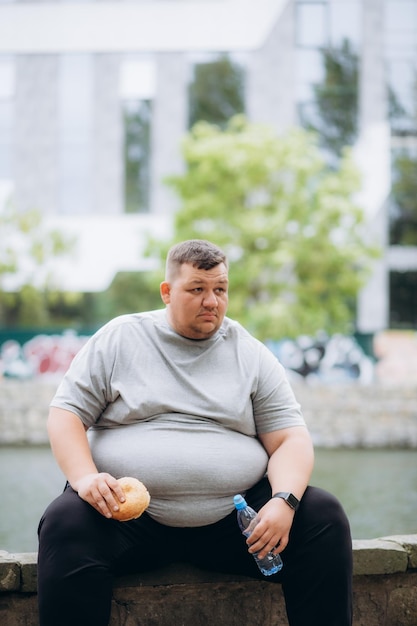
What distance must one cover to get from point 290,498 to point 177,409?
1.36 ft

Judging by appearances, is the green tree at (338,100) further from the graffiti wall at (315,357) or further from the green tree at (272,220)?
the graffiti wall at (315,357)

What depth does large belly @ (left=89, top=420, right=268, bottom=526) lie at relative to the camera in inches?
94.2

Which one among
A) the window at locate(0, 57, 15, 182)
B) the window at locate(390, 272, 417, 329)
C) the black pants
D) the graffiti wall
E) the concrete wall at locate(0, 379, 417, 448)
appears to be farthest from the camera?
the window at locate(0, 57, 15, 182)

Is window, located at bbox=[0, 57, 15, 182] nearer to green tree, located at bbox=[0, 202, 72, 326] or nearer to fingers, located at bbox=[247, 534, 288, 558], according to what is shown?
green tree, located at bbox=[0, 202, 72, 326]

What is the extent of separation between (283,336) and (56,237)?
25.4ft

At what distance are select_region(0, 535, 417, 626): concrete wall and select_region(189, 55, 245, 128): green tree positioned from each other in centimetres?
2295

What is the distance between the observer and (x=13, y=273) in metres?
21.9

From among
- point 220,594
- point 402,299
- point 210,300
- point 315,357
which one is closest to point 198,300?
point 210,300

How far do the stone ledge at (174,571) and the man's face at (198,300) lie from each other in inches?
27.3

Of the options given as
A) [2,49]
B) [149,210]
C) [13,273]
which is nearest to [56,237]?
[13,273]

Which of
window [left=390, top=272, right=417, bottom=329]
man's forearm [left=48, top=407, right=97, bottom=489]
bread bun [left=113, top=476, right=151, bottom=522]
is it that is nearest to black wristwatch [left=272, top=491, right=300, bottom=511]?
bread bun [left=113, top=476, right=151, bottom=522]

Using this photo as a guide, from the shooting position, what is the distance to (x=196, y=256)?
255cm

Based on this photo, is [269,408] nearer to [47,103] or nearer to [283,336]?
[283,336]

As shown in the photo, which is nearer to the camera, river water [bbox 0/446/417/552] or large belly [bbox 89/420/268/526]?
large belly [bbox 89/420/268/526]
